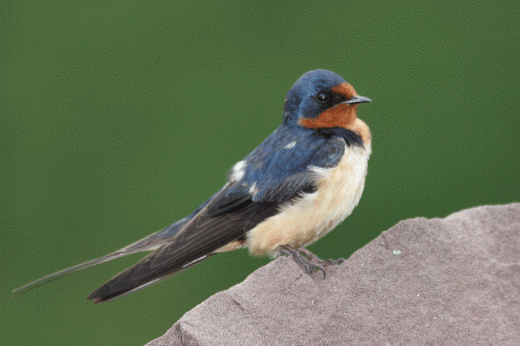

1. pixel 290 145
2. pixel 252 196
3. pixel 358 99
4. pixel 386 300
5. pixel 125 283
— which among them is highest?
pixel 358 99

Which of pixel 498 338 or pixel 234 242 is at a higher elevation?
pixel 234 242

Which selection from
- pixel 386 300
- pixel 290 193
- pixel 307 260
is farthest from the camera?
pixel 290 193

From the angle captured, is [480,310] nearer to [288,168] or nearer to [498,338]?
[498,338]

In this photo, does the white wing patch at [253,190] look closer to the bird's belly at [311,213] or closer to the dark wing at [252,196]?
the dark wing at [252,196]

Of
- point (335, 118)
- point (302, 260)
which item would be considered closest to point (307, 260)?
point (302, 260)

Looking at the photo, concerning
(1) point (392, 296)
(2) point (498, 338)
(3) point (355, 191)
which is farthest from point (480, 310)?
(3) point (355, 191)

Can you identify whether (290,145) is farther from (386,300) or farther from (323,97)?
(386,300)

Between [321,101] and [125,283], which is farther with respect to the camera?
[321,101]
